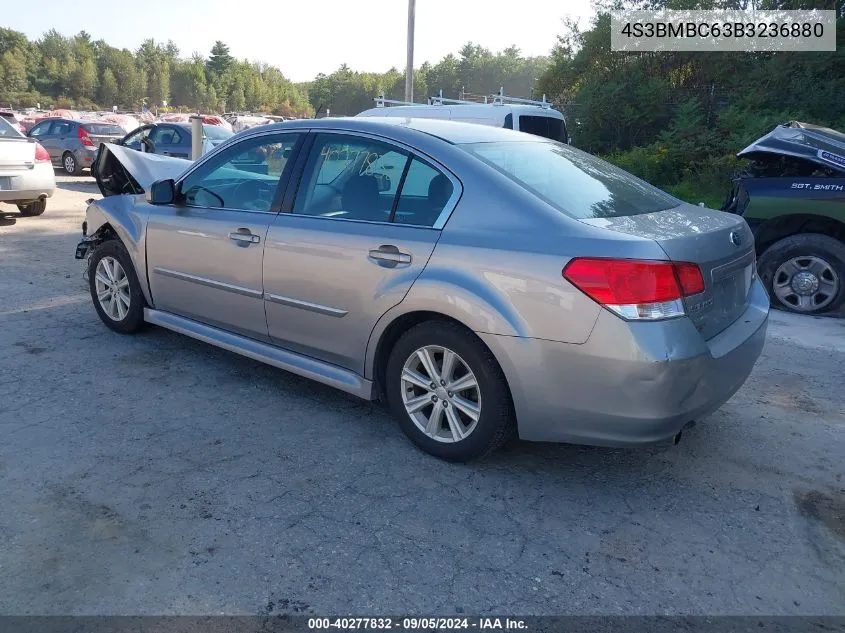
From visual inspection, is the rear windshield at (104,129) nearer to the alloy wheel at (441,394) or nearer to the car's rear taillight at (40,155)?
the car's rear taillight at (40,155)

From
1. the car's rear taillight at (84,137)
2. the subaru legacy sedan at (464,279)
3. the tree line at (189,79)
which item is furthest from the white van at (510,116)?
the tree line at (189,79)

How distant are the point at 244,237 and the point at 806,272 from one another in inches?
204

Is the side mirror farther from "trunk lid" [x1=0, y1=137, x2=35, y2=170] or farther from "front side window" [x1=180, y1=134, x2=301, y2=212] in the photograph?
"trunk lid" [x1=0, y1=137, x2=35, y2=170]

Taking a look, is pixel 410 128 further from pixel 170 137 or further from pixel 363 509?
pixel 170 137

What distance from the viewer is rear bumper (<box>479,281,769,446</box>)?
296cm

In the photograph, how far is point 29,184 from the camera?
10.1 metres

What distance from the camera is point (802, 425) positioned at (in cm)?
420

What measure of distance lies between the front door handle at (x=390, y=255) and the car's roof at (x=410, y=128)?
0.64 m

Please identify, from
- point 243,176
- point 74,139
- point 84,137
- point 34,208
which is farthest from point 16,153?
point 74,139

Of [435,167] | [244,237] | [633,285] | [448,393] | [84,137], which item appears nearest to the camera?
[633,285]

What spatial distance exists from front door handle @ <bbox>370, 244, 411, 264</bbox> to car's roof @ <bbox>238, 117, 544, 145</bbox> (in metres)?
0.64

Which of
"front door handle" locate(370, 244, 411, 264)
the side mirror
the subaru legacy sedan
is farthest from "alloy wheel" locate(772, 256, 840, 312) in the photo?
the side mirror

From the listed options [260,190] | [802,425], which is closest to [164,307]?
[260,190]

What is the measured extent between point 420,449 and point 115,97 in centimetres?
10473
